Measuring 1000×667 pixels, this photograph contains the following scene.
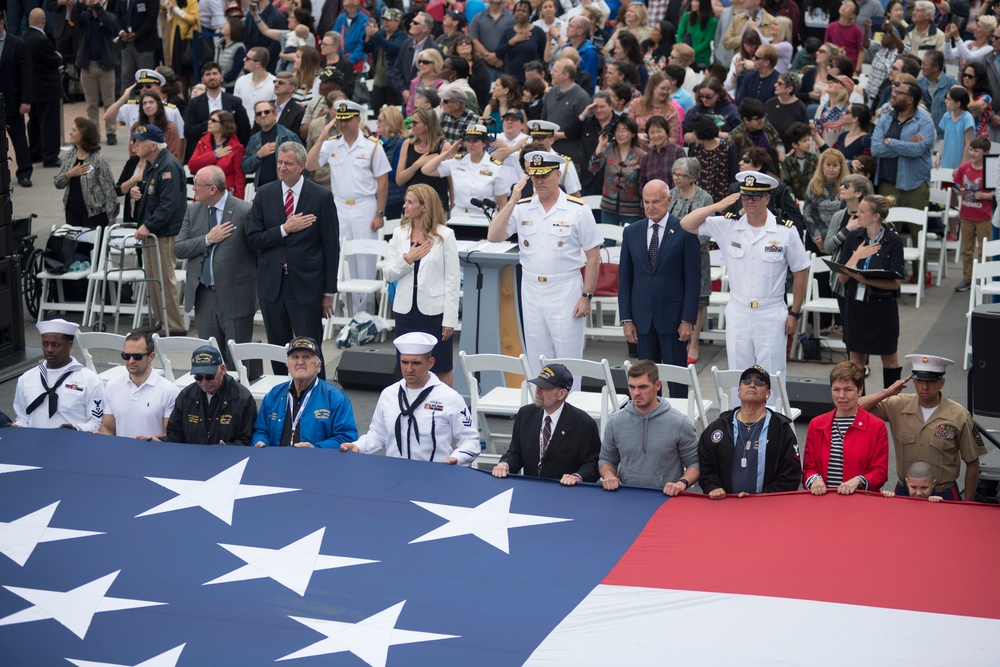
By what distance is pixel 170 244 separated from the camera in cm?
1357

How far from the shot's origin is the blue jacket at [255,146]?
46.6ft

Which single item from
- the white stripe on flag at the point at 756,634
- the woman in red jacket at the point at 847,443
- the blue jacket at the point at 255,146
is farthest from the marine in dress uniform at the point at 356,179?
the white stripe on flag at the point at 756,634

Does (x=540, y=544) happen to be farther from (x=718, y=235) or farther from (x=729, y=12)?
(x=729, y=12)

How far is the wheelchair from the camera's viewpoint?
1373cm

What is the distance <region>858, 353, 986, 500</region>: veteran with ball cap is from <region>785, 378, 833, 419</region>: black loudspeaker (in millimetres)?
1997

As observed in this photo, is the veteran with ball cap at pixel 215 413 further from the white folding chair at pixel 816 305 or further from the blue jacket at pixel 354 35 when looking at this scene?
the blue jacket at pixel 354 35

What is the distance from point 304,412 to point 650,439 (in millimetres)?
2196

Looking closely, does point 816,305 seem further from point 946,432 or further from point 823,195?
point 946,432

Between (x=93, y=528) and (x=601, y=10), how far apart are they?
13133 millimetres

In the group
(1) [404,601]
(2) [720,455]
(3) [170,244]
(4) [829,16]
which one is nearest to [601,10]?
(4) [829,16]

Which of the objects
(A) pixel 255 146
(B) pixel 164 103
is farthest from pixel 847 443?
(B) pixel 164 103

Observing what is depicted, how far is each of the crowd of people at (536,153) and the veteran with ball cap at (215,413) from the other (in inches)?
10.7

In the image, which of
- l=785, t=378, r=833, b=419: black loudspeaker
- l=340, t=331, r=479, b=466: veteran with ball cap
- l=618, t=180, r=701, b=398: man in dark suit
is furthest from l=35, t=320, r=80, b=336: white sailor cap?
l=785, t=378, r=833, b=419: black loudspeaker

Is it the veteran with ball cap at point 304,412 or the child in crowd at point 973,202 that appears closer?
the veteran with ball cap at point 304,412
